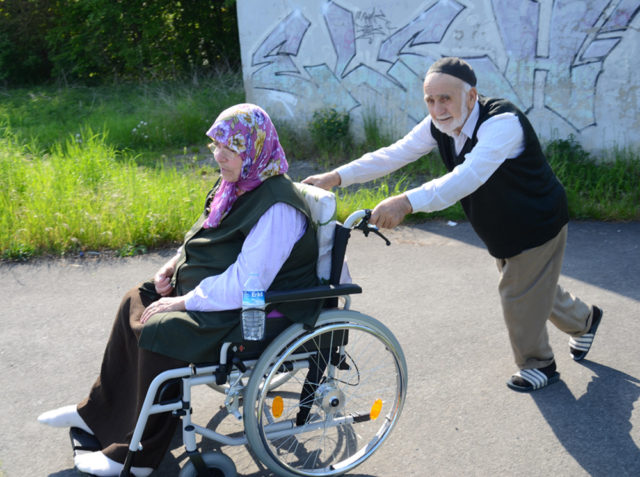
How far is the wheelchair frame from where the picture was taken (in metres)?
2.76

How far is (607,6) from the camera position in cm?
714

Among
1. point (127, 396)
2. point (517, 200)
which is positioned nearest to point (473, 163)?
point (517, 200)

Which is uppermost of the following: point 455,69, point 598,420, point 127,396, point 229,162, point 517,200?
point 455,69

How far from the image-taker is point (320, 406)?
122 inches

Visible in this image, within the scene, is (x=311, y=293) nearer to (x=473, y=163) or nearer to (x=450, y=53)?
(x=473, y=163)

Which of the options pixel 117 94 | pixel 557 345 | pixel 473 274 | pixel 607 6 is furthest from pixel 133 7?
pixel 557 345

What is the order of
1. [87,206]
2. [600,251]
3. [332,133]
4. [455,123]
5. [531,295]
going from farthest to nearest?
1. [332,133]
2. [87,206]
3. [600,251]
4. [531,295]
5. [455,123]

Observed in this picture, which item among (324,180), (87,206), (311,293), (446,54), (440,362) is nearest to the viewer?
(311,293)

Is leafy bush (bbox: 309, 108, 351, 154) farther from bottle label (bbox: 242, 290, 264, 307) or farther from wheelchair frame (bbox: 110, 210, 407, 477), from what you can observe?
bottle label (bbox: 242, 290, 264, 307)

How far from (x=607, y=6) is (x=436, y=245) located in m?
3.51

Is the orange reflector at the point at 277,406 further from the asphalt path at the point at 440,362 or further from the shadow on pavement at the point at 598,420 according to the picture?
the shadow on pavement at the point at 598,420

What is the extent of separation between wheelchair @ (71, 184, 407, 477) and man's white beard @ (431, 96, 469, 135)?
0.74m

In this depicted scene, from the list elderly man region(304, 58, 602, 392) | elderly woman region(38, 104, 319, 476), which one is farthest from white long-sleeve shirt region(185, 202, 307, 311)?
elderly man region(304, 58, 602, 392)

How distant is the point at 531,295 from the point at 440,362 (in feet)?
2.63
